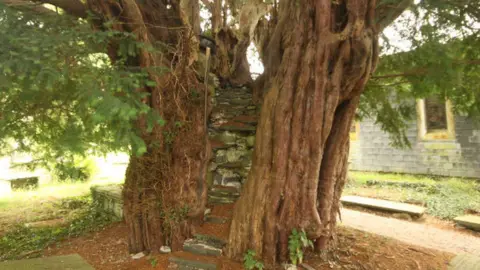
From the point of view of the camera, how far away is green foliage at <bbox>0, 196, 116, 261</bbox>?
4.97m

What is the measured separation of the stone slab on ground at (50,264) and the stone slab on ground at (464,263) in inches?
187

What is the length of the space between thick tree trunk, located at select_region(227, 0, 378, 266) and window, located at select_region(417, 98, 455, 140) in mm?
9134

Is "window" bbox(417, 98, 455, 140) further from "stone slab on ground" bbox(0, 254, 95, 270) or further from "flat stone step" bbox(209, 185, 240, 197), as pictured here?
"stone slab on ground" bbox(0, 254, 95, 270)

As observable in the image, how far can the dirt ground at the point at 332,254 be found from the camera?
3908 mm

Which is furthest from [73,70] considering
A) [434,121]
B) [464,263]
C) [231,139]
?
[434,121]

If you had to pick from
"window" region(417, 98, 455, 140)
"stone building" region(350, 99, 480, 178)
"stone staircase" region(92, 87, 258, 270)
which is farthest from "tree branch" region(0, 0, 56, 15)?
"window" region(417, 98, 455, 140)

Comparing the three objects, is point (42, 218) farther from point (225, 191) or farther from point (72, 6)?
point (72, 6)

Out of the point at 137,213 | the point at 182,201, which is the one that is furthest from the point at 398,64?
the point at 137,213

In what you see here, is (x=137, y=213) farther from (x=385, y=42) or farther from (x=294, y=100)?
(x=385, y=42)

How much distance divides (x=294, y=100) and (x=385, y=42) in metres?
2.36

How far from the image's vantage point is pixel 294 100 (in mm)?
3668

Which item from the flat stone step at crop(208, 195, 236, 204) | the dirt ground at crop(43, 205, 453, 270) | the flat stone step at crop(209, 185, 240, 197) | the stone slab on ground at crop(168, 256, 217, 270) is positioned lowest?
the dirt ground at crop(43, 205, 453, 270)

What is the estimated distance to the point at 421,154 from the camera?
1151 cm

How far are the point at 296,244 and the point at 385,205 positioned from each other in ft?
19.4
